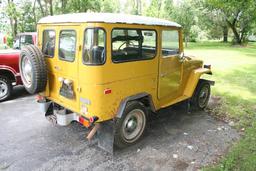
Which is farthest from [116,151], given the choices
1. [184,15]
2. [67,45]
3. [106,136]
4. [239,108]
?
[184,15]

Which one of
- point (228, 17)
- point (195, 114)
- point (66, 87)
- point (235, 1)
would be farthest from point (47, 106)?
point (228, 17)

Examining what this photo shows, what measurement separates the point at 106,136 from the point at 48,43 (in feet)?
6.47

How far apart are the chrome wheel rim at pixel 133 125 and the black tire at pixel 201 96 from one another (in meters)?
1.98

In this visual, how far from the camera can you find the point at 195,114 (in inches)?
237

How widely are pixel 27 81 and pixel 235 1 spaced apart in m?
5.24

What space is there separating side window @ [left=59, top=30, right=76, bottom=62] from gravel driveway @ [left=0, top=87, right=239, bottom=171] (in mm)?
1595

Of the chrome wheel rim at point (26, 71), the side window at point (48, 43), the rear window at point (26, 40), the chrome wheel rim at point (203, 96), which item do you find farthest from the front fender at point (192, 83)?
the rear window at point (26, 40)

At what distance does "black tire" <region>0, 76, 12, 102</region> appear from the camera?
6840 mm

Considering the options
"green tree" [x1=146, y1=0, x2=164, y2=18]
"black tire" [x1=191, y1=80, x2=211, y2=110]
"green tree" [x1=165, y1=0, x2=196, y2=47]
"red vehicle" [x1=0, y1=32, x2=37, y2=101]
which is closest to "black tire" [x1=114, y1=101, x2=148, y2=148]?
"black tire" [x1=191, y1=80, x2=211, y2=110]

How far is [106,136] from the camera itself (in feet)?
13.6

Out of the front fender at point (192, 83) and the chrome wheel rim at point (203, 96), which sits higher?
the front fender at point (192, 83)

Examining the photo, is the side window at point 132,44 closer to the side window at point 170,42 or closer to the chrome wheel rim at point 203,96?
the side window at point 170,42

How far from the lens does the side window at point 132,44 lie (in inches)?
153

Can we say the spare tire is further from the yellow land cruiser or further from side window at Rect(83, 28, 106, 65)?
side window at Rect(83, 28, 106, 65)
